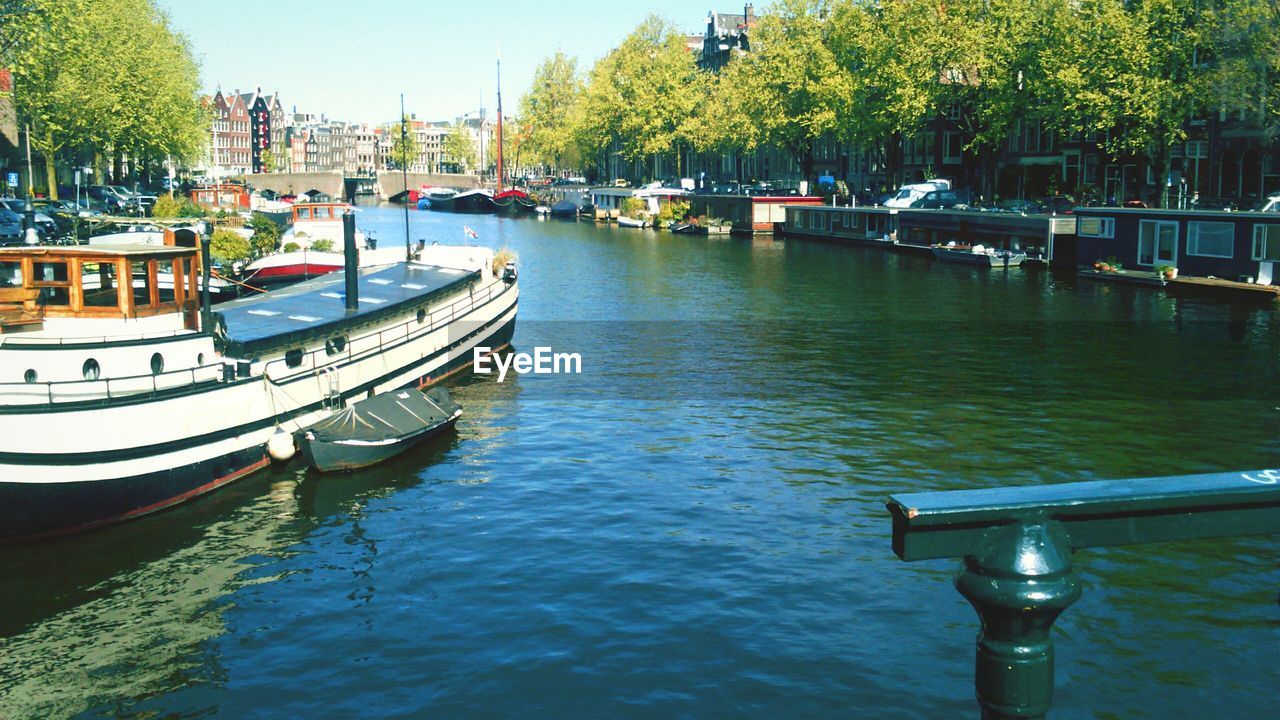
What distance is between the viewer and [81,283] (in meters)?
27.4

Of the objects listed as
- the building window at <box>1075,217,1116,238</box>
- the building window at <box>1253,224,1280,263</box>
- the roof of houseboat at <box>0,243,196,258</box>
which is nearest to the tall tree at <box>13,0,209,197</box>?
the roof of houseboat at <box>0,243,196,258</box>

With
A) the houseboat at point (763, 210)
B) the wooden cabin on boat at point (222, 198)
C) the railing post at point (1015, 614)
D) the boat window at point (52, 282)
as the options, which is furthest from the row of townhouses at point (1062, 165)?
the railing post at point (1015, 614)

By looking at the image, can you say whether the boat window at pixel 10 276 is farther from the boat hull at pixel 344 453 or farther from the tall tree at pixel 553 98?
the tall tree at pixel 553 98

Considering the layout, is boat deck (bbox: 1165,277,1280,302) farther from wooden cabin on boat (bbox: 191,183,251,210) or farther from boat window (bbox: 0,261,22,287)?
wooden cabin on boat (bbox: 191,183,251,210)

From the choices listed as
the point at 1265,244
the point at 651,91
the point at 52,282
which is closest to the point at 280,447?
the point at 52,282

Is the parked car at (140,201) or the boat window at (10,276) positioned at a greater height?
the parked car at (140,201)

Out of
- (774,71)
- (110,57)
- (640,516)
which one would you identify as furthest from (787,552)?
(774,71)

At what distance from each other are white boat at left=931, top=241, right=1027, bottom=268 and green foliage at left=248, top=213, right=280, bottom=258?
153 ft

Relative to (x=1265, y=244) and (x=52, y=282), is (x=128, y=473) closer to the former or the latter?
(x=52, y=282)

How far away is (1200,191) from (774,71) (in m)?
46.8

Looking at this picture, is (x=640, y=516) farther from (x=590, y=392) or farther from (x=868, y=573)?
(x=590, y=392)

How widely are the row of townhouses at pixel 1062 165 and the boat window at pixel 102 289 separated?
211 feet

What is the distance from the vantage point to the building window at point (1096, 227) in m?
71.8

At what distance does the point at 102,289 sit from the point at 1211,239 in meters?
58.4
